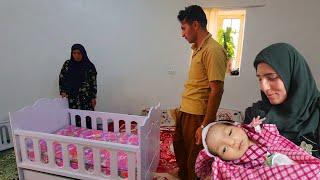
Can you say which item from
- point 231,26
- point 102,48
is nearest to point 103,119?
point 102,48

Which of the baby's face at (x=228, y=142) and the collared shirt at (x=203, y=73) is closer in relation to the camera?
the baby's face at (x=228, y=142)

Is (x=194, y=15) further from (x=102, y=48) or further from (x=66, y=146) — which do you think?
(x=102, y=48)

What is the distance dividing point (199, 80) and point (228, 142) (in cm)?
83

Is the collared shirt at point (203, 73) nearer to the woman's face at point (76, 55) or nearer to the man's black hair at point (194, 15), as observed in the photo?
the man's black hair at point (194, 15)

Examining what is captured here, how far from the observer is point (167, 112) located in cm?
356

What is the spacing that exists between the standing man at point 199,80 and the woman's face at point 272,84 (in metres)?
0.53

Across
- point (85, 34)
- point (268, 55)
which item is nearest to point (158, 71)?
point (85, 34)

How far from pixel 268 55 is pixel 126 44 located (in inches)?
114

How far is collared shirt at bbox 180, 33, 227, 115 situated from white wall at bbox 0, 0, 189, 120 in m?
1.82

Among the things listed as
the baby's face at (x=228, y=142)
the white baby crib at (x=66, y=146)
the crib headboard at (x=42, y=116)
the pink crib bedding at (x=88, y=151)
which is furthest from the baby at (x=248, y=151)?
the crib headboard at (x=42, y=116)

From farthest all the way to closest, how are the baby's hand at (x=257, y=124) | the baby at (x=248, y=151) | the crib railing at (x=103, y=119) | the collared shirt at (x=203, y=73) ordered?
the crib railing at (x=103, y=119)
the collared shirt at (x=203, y=73)
the baby's hand at (x=257, y=124)
the baby at (x=248, y=151)

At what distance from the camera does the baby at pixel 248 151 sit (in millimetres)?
834

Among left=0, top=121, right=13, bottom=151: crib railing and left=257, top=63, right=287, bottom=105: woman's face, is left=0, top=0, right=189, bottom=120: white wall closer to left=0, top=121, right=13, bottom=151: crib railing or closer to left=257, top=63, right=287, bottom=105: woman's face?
left=0, top=121, right=13, bottom=151: crib railing

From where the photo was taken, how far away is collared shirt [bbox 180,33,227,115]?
1.51 meters
